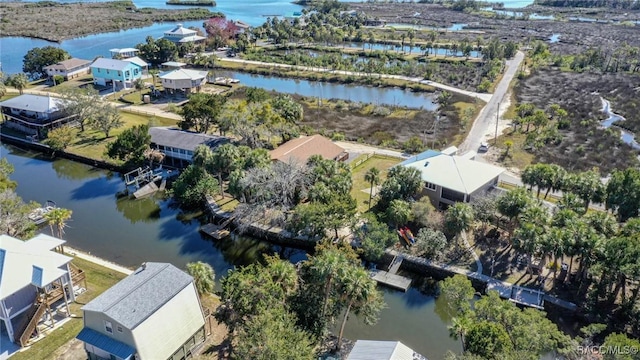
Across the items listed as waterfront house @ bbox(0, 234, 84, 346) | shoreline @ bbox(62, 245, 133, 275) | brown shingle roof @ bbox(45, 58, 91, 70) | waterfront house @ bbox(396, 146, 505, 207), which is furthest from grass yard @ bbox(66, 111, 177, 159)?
waterfront house @ bbox(396, 146, 505, 207)

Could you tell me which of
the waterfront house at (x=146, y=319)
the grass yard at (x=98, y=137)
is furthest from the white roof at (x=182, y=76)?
the waterfront house at (x=146, y=319)

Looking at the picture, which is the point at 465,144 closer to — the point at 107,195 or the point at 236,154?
the point at 236,154

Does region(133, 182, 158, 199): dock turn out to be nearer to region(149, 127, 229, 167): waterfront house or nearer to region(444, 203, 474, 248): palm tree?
region(149, 127, 229, 167): waterfront house

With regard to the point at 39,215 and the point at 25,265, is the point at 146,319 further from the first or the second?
the point at 39,215

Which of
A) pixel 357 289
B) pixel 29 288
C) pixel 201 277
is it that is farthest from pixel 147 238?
pixel 357 289

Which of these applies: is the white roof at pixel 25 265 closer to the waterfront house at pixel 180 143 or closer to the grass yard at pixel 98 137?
the waterfront house at pixel 180 143
